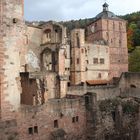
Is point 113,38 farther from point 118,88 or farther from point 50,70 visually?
point 118,88

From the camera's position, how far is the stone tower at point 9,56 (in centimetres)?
1480

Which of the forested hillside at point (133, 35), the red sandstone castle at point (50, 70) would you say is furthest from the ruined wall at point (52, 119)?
the forested hillside at point (133, 35)

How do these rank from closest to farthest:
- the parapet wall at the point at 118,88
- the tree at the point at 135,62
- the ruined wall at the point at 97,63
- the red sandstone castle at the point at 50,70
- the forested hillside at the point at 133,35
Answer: the red sandstone castle at the point at 50,70, the parapet wall at the point at 118,88, the ruined wall at the point at 97,63, the tree at the point at 135,62, the forested hillside at the point at 133,35

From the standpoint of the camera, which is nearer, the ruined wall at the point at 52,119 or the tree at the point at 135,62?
the ruined wall at the point at 52,119

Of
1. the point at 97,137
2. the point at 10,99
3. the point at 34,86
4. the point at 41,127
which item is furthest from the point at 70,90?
the point at 10,99

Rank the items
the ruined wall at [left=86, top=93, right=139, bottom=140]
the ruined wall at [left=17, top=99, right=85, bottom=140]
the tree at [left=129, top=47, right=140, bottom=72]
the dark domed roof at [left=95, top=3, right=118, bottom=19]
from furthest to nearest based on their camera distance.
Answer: the tree at [left=129, top=47, right=140, bottom=72] < the dark domed roof at [left=95, top=3, right=118, bottom=19] < the ruined wall at [left=86, top=93, right=139, bottom=140] < the ruined wall at [left=17, top=99, right=85, bottom=140]

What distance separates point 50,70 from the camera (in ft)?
117

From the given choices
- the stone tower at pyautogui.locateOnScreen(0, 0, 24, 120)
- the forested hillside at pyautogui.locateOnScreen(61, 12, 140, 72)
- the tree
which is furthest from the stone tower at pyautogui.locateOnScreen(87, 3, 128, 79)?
the stone tower at pyautogui.locateOnScreen(0, 0, 24, 120)

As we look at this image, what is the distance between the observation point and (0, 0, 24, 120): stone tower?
14.8 meters

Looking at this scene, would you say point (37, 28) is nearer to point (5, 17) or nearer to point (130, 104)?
point (130, 104)

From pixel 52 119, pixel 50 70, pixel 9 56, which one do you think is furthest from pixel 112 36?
pixel 9 56

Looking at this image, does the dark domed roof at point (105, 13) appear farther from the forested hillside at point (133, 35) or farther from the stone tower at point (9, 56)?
the stone tower at point (9, 56)

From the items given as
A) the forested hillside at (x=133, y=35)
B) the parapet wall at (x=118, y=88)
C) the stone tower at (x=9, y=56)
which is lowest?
the parapet wall at (x=118, y=88)

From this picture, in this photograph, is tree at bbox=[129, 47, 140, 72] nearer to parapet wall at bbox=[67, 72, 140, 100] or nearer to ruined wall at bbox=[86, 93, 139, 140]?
parapet wall at bbox=[67, 72, 140, 100]
